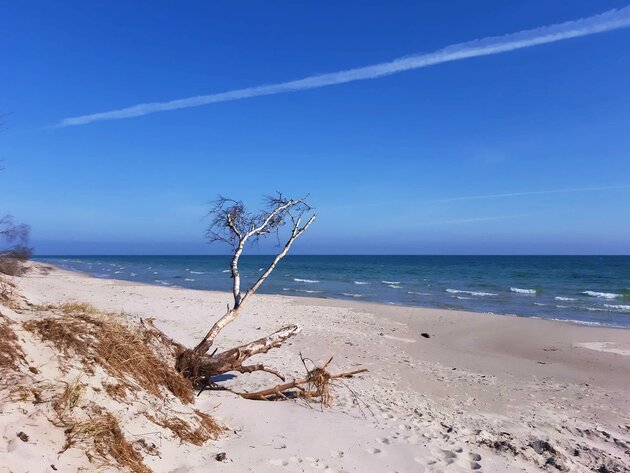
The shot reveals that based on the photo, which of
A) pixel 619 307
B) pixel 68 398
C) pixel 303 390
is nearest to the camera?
pixel 68 398

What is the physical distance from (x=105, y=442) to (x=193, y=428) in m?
1.27

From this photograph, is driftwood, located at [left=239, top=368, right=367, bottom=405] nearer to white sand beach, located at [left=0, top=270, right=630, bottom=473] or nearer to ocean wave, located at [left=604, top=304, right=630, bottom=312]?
white sand beach, located at [left=0, top=270, right=630, bottom=473]

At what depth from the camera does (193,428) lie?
4.98 metres

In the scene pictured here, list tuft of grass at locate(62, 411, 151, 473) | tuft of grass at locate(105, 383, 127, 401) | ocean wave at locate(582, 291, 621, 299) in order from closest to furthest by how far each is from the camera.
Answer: tuft of grass at locate(62, 411, 151, 473)
tuft of grass at locate(105, 383, 127, 401)
ocean wave at locate(582, 291, 621, 299)

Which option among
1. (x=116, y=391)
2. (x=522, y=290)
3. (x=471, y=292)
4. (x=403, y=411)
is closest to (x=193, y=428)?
(x=116, y=391)

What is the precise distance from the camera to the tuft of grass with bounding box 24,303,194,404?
193 inches

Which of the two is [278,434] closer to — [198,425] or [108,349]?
[198,425]

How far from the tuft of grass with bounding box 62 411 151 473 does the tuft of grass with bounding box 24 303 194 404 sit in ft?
3.09

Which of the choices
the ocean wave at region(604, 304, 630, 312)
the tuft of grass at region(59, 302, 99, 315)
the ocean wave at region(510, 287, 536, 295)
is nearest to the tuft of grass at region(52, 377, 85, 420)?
the tuft of grass at region(59, 302, 99, 315)

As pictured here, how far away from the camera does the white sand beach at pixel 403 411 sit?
4426 mm

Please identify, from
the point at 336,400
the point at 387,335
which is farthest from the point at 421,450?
the point at 387,335

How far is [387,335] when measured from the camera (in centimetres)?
1469

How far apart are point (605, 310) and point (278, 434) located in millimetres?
22575

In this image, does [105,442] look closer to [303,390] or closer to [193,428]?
[193,428]
